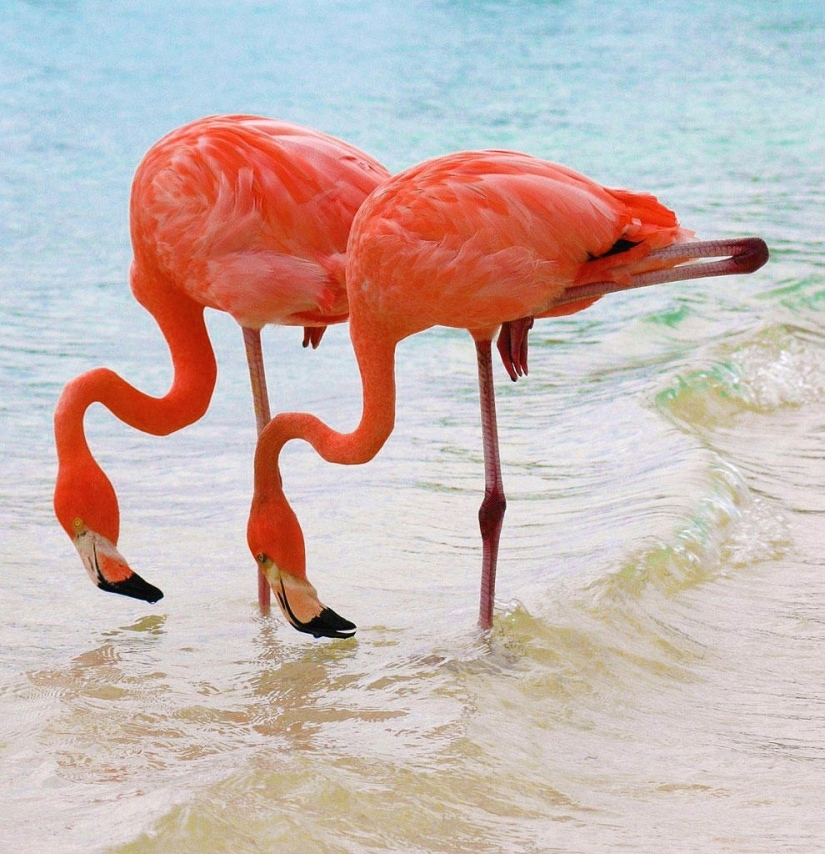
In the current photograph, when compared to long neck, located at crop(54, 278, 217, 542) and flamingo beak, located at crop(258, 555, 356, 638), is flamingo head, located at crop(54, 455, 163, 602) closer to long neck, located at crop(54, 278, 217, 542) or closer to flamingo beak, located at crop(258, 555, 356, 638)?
long neck, located at crop(54, 278, 217, 542)

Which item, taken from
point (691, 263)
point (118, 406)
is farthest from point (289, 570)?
point (691, 263)

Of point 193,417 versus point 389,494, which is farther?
point 389,494

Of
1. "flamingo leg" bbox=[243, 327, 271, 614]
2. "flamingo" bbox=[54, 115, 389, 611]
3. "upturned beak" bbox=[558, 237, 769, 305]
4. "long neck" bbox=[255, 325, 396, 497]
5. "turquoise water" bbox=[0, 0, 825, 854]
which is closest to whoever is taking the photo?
"turquoise water" bbox=[0, 0, 825, 854]

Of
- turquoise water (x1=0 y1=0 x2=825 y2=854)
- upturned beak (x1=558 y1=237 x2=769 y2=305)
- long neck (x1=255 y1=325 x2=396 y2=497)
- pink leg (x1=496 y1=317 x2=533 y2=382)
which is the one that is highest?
upturned beak (x1=558 y1=237 x2=769 y2=305)

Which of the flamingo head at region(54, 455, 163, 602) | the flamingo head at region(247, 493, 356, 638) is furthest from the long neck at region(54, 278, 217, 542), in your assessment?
the flamingo head at region(247, 493, 356, 638)

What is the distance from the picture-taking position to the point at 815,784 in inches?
130

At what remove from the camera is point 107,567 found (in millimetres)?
3947

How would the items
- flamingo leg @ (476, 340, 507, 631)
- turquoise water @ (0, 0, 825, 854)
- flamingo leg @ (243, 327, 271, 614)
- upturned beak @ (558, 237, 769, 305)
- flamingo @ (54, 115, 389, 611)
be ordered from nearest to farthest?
turquoise water @ (0, 0, 825, 854) < upturned beak @ (558, 237, 769, 305) < flamingo leg @ (476, 340, 507, 631) < flamingo @ (54, 115, 389, 611) < flamingo leg @ (243, 327, 271, 614)

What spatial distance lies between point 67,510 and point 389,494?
1.92 m

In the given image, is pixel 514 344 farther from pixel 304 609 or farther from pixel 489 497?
pixel 304 609

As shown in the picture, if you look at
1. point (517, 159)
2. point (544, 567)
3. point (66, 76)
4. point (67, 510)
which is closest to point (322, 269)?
point (517, 159)

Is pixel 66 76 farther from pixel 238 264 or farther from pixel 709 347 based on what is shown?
pixel 238 264

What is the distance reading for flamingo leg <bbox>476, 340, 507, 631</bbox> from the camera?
4.07 metres

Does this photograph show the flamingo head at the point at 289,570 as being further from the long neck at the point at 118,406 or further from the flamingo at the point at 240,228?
the flamingo at the point at 240,228
